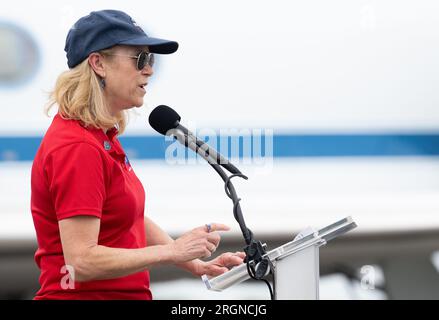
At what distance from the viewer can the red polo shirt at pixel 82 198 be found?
6.36 ft

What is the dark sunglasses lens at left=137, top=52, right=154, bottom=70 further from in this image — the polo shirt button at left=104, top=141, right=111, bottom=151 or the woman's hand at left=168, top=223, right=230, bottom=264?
the woman's hand at left=168, top=223, right=230, bottom=264

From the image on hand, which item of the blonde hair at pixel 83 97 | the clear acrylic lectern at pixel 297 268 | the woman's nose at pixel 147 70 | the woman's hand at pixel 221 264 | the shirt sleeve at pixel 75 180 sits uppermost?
the woman's nose at pixel 147 70

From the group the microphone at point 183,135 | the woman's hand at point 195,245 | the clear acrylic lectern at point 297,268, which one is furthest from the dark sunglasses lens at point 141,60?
the clear acrylic lectern at point 297,268

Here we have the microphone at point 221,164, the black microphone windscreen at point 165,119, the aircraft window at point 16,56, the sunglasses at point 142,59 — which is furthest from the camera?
the aircraft window at point 16,56

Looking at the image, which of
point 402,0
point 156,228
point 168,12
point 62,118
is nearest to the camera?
point 62,118

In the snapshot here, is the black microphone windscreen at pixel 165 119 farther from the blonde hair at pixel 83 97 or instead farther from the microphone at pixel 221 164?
the blonde hair at pixel 83 97

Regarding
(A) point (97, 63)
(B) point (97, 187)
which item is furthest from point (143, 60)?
(B) point (97, 187)

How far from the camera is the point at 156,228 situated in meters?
2.41

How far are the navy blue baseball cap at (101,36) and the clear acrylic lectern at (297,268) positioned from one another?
22.1 inches

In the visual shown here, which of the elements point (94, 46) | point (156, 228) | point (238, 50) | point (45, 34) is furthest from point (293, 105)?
point (94, 46)

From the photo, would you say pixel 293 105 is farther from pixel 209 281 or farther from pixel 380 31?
pixel 209 281

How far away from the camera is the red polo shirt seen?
194 centimetres

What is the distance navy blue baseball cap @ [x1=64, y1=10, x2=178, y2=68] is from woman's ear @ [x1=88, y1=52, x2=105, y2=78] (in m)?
0.01
